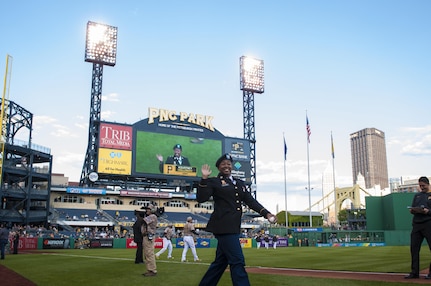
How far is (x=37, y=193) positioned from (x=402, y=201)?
157ft

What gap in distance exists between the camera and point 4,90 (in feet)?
102

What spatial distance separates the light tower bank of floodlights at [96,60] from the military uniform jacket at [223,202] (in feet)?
190

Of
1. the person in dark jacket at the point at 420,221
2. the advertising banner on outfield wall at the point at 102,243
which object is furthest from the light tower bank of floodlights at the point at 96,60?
the person in dark jacket at the point at 420,221

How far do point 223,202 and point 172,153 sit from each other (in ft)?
201

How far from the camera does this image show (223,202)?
676 cm

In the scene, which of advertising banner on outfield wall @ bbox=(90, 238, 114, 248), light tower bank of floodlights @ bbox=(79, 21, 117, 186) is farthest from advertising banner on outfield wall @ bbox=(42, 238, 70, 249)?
light tower bank of floodlights @ bbox=(79, 21, 117, 186)

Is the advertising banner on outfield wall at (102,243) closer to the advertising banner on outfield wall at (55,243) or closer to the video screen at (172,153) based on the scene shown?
the advertising banner on outfield wall at (55,243)

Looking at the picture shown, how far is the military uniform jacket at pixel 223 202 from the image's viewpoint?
6.60 meters

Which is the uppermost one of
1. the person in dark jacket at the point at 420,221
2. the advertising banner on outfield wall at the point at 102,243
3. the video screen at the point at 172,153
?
the video screen at the point at 172,153

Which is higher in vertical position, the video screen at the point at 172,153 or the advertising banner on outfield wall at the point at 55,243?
the video screen at the point at 172,153

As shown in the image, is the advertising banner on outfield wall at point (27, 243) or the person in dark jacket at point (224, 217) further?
the advertising banner on outfield wall at point (27, 243)

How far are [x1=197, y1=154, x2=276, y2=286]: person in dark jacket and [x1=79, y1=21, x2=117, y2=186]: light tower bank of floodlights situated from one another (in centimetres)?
5801

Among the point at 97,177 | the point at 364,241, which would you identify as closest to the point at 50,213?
the point at 97,177

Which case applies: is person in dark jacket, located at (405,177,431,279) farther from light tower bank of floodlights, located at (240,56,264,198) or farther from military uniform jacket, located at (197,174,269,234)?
light tower bank of floodlights, located at (240,56,264,198)
